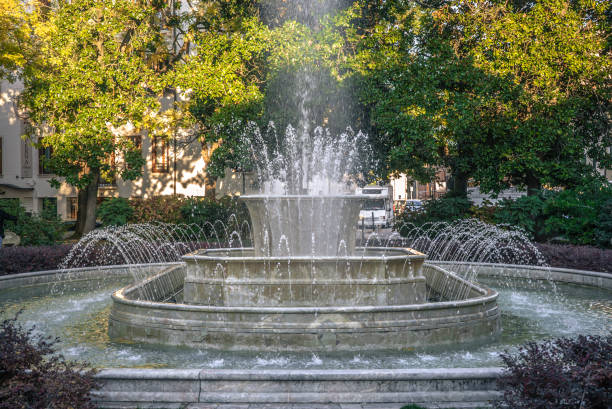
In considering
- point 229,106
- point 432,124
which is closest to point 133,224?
point 229,106

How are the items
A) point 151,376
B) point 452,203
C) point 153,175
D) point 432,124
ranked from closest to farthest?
1. point 151,376
2. point 432,124
3. point 452,203
4. point 153,175

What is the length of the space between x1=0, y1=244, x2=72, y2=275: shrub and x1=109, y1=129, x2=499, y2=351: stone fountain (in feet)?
13.8

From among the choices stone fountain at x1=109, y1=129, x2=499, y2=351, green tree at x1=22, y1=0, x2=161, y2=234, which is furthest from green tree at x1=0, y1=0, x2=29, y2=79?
stone fountain at x1=109, y1=129, x2=499, y2=351

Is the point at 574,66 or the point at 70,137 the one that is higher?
the point at 574,66

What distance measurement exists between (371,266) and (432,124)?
12.9m

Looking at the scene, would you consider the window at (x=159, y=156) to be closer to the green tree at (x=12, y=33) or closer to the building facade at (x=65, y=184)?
the building facade at (x=65, y=184)

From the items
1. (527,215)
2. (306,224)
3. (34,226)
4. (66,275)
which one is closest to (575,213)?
(527,215)

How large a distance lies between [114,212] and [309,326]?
56.9ft

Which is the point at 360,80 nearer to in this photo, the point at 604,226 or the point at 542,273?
the point at 604,226

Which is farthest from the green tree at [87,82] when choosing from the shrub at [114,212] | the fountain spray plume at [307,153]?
the fountain spray plume at [307,153]

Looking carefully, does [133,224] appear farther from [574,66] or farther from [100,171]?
[574,66]

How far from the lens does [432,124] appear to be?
66.3 feet

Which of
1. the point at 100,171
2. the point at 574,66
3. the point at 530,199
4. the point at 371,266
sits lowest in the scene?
the point at 371,266

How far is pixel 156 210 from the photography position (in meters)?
23.5
